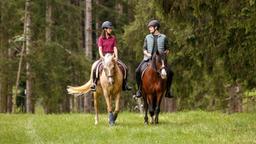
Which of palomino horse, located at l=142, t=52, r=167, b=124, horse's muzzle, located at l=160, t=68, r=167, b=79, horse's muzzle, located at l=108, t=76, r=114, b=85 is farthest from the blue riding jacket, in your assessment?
horse's muzzle, located at l=108, t=76, r=114, b=85

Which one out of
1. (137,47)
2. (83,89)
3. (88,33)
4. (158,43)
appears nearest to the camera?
(158,43)

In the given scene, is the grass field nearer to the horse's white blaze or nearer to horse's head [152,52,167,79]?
the horse's white blaze

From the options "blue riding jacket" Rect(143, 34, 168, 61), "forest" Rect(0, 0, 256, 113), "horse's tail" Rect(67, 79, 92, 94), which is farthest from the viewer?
"forest" Rect(0, 0, 256, 113)

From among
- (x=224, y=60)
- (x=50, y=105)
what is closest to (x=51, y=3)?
(x=50, y=105)

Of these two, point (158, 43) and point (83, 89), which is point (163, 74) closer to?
point (158, 43)

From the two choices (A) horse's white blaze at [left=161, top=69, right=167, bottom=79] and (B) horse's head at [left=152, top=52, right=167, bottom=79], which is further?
(B) horse's head at [left=152, top=52, right=167, bottom=79]

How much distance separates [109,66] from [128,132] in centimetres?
234

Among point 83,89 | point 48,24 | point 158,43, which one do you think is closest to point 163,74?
point 158,43

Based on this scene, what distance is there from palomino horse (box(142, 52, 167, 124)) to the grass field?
86cm

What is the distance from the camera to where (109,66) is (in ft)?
52.2

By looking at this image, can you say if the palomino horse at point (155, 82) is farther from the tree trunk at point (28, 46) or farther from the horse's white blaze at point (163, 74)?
the tree trunk at point (28, 46)

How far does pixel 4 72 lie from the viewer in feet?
109

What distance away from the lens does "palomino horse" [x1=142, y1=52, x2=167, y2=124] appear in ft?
53.3

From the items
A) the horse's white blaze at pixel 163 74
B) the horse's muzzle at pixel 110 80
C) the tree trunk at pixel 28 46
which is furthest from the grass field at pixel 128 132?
the tree trunk at pixel 28 46
